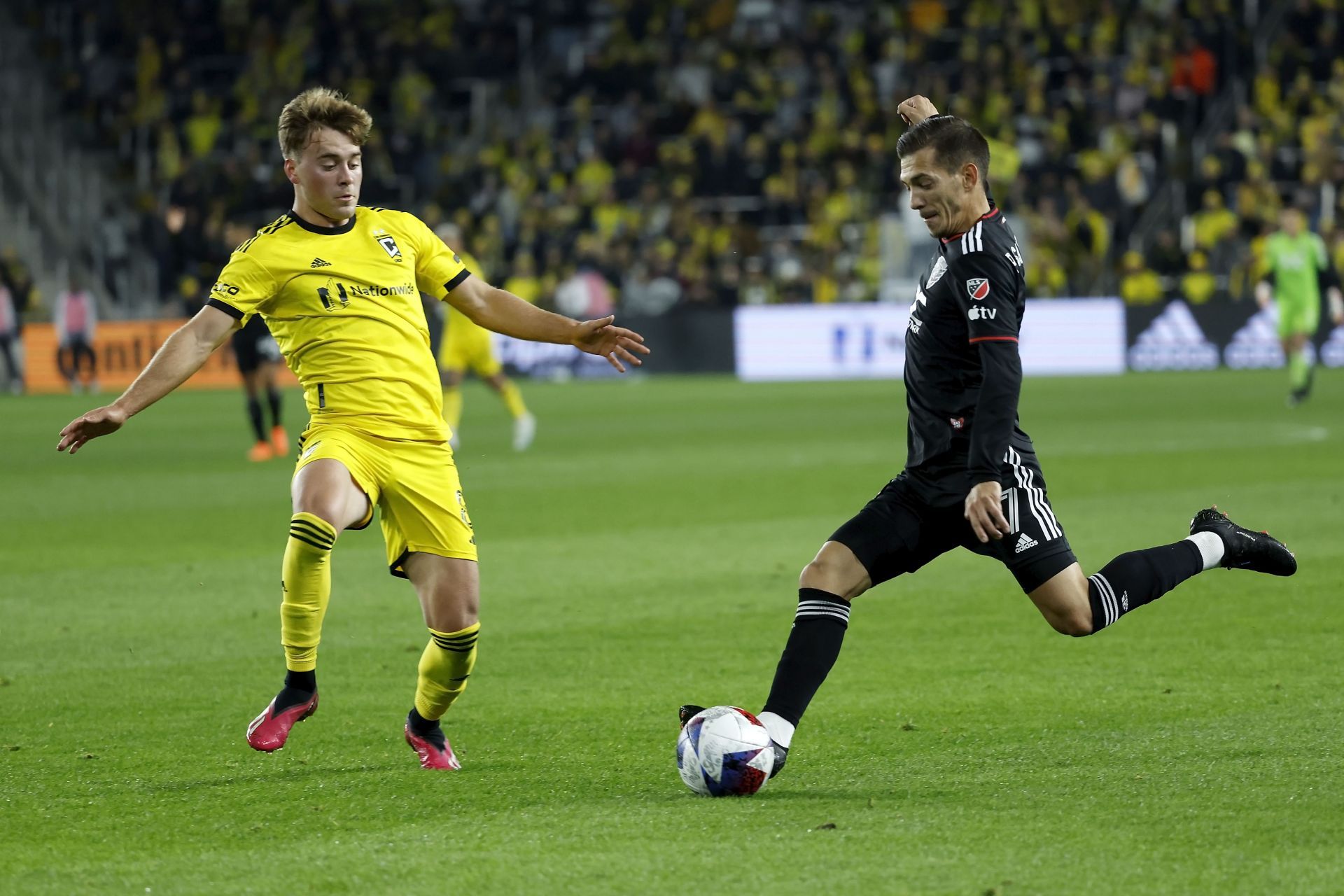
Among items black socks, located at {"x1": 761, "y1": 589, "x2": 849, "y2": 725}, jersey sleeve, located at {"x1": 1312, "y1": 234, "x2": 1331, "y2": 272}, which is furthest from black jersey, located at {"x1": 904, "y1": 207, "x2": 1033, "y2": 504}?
jersey sleeve, located at {"x1": 1312, "y1": 234, "x2": 1331, "y2": 272}

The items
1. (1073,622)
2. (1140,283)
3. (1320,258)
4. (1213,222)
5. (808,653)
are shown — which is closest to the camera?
(808,653)

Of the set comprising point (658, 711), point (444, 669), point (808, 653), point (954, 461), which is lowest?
point (658, 711)

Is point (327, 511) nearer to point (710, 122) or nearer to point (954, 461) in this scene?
point (954, 461)

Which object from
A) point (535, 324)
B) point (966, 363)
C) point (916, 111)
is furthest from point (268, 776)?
point (916, 111)

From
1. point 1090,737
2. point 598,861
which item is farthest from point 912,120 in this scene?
point 598,861

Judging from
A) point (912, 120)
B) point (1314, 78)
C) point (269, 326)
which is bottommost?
point (269, 326)

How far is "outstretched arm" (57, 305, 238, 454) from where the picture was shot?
5.43 m

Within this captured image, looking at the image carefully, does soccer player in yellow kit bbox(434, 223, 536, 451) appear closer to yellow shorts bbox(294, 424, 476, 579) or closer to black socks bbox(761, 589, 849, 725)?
yellow shorts bbox(294, 424, 476, 579)

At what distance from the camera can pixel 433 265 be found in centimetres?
604

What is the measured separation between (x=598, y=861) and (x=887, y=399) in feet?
65.3

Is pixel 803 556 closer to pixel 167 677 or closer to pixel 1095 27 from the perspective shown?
pixel 167 677

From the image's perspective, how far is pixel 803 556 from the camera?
1063cm

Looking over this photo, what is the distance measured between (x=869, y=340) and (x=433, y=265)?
22.7m

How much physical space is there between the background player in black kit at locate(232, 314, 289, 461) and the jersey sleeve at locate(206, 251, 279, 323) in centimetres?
1084
